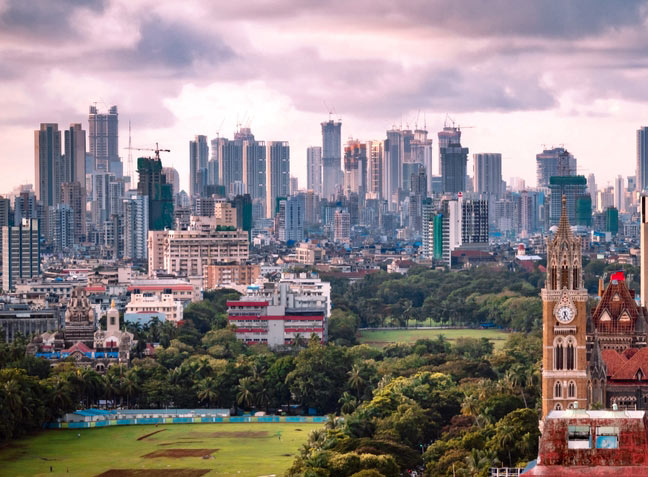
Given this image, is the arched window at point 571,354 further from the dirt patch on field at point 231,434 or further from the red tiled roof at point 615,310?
the dirt patch on field at point 231,434

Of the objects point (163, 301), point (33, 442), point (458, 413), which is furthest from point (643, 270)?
point (163, 301)

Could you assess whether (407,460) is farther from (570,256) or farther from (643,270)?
(643,270)

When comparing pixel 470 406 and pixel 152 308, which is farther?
pixel 152 308

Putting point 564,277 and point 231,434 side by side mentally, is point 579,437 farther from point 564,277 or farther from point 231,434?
point 231,434

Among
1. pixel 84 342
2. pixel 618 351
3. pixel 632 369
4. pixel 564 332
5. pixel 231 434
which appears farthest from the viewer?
pixel 84 342

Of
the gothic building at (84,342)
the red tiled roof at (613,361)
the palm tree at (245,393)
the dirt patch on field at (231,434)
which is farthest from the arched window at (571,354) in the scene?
the gothic building at (84,342)

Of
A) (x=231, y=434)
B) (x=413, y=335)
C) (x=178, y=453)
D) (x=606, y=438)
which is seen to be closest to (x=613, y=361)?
(x=178, y=453)

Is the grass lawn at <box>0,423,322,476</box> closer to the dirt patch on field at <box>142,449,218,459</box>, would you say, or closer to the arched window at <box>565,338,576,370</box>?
the dirt patch on field at <box>142,449,218,459</box>
